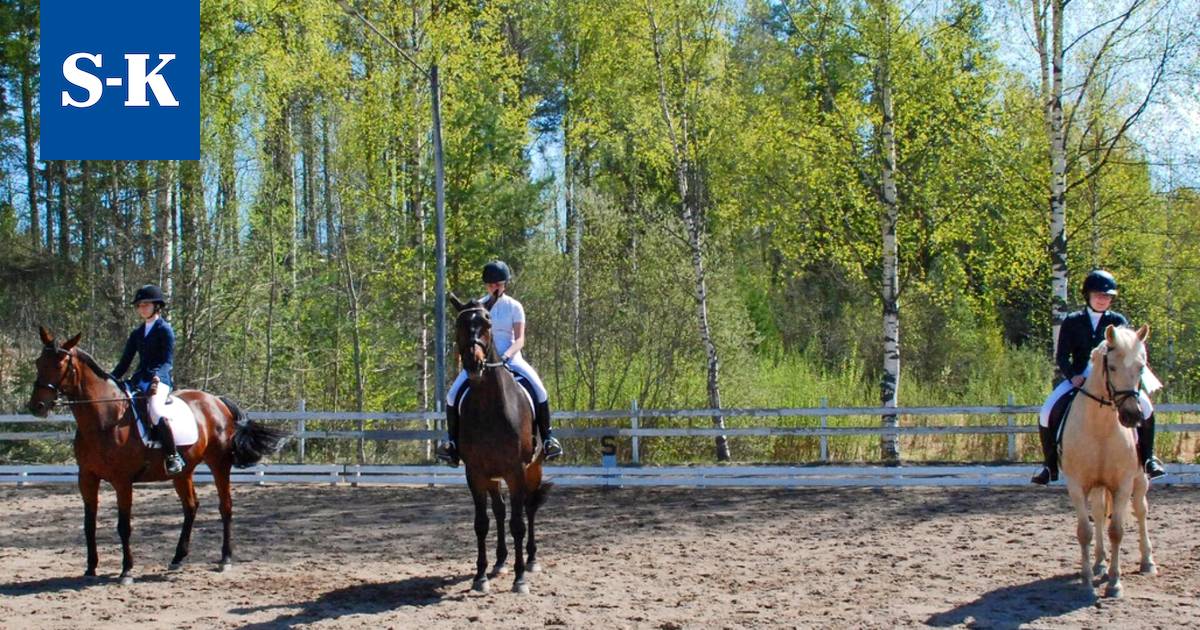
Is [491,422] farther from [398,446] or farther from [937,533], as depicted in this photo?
[398,446]

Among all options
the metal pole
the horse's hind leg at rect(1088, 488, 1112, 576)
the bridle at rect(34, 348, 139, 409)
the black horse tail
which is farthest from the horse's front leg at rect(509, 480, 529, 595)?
the metal pole

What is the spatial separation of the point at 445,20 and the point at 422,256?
5.16 meters

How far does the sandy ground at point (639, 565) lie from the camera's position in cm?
748

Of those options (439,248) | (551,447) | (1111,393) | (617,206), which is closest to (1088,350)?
(1111,393)

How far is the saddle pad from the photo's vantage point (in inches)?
360

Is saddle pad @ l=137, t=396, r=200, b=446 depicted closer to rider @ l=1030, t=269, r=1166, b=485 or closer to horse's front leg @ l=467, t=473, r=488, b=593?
horse's front leg @ l=467, t=473, r=488, b=593

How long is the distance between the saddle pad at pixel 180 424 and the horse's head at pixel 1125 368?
7432mm

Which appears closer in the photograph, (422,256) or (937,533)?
(937,533)

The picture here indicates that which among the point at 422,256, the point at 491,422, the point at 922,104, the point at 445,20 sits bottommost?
the point at 491,422

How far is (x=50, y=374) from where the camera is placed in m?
8.66

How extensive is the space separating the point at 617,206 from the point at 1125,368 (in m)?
17.7

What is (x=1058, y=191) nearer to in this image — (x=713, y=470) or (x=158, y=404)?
(x=713, y=470)

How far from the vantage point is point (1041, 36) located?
51.3 ft

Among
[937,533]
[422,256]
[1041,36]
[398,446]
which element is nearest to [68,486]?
[398,446]
